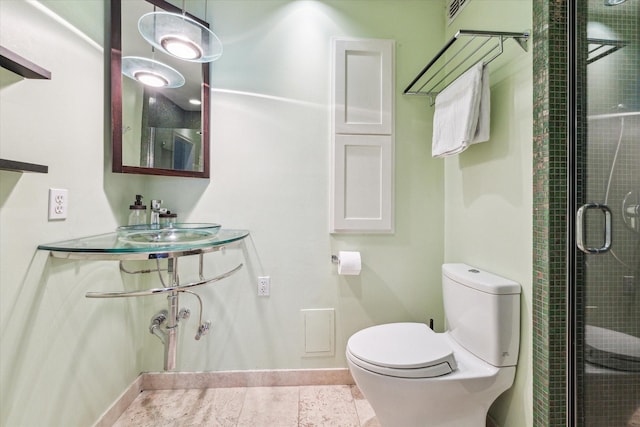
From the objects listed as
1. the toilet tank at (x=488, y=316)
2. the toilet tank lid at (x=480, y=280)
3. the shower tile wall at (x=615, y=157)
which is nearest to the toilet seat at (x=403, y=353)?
the toilet tank at (x=488, y=316)

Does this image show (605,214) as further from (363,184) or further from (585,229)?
(363,184)

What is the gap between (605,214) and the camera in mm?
911

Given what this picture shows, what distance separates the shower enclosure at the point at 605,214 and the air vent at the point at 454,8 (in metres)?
0.66

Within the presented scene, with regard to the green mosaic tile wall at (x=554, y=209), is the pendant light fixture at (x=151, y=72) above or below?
above

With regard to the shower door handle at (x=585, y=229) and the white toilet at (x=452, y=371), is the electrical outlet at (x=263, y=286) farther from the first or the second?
the shower door handle at (x=585, y=229)

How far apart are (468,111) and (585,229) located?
0.64 meters

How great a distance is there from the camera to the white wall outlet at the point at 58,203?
977 millimetres

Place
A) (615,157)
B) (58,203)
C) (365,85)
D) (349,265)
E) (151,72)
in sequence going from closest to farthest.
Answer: (615,157)
(58,203)
(151,72)
(349,265)
(365,85)

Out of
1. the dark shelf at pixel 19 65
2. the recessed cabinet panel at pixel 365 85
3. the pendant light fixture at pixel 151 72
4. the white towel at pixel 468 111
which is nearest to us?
the dark shelf at pixel 19 65

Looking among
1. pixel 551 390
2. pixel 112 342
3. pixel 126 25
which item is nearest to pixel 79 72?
pixel 126 25

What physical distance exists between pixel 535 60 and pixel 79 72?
1.87 m

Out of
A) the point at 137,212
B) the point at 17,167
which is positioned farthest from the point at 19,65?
the point at 137,212

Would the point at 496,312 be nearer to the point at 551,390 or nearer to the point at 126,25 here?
the point at 551,390

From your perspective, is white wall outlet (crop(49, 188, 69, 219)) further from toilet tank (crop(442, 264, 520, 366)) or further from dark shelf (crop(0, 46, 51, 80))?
toilet tank (crop(442, 264, 520, 366))
